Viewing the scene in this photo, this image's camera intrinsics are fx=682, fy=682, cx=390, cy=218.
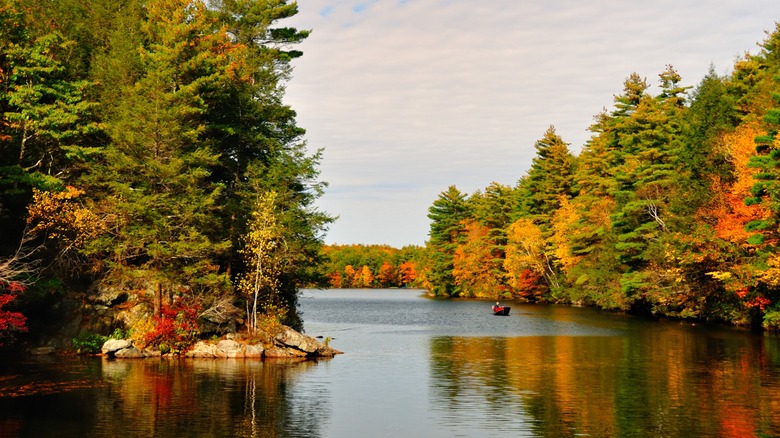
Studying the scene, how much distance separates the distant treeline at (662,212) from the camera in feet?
162

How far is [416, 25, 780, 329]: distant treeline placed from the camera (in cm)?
4947

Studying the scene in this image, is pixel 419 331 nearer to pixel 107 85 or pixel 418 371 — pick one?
pixel 418 371

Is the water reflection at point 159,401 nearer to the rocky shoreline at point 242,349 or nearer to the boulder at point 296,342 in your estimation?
the rocky shoreline at point 242,349

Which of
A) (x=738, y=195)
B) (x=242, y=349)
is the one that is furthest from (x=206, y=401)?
(x=738, y=195)

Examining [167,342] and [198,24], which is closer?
[167,342]

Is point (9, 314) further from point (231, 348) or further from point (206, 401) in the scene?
point (206, 401)

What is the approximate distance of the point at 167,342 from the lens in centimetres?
4000

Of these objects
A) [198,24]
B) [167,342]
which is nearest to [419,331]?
[167,342]

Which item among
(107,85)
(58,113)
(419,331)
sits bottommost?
(419,331)

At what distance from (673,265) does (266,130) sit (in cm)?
3932

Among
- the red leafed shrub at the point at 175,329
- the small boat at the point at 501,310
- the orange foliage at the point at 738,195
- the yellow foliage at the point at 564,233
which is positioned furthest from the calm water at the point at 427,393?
the yellow foliage at the point at 564,233

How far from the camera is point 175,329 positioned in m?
40.3

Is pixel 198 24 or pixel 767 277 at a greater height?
pixel 198 24

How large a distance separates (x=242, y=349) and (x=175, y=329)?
161 inches
